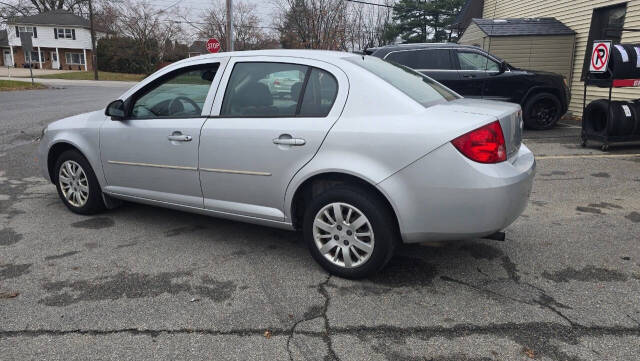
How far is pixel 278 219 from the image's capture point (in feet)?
12.0

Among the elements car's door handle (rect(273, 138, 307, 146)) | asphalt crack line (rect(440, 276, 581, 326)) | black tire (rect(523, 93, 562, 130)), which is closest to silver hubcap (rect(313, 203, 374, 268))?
car's door handle (rect(273, 138, 307, 146))

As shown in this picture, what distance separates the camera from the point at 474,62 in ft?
34.1

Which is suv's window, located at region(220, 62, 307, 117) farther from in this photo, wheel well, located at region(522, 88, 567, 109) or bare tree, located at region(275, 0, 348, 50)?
bare tree, located at region(275, 0, 348, 50)

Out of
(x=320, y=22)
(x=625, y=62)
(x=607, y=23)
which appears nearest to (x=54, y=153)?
(x=625, y=62)

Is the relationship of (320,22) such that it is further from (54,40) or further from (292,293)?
(54,40)

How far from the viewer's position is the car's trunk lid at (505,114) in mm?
3208

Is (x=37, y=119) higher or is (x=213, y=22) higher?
(x=213, y=22)

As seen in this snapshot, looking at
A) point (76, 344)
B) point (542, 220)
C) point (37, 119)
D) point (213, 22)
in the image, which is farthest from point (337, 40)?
point (76, 344)

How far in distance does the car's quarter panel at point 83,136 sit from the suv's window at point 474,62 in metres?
7.99

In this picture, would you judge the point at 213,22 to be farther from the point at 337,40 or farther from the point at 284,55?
the point at 284,55

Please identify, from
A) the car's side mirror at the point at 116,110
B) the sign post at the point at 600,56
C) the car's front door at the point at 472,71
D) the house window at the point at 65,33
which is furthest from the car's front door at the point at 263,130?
the house window at the point at 65,33

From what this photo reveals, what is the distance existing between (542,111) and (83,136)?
9734mm

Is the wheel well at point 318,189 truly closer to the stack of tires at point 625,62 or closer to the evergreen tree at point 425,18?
the stack of tires at point 625,62

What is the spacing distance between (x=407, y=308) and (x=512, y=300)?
72 centimetres
